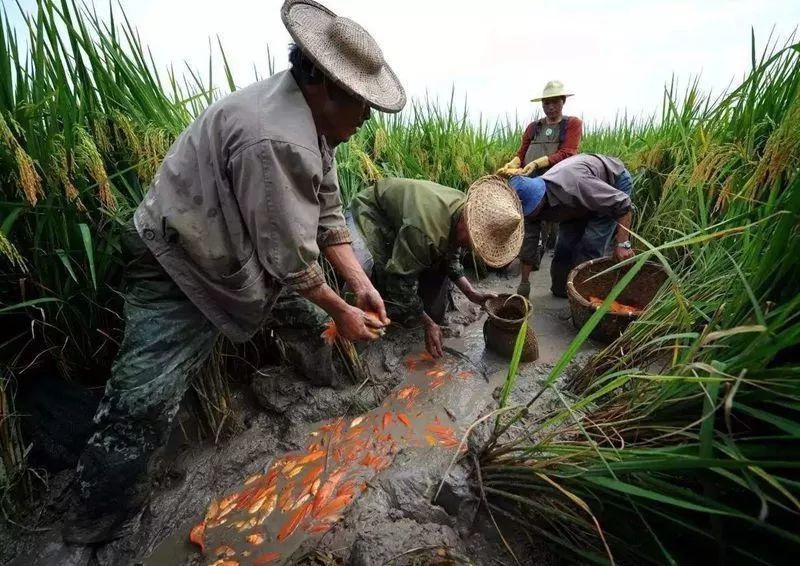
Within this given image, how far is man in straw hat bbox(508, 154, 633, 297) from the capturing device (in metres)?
3.94

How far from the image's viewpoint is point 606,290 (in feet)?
12.5

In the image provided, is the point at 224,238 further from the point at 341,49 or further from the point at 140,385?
the point at 341,49

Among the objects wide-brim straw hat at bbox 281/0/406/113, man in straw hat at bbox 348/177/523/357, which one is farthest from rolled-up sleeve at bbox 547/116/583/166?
wide-brim straw hat at bbox 281/0/406/113

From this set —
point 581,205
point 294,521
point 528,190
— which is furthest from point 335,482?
point 581,205

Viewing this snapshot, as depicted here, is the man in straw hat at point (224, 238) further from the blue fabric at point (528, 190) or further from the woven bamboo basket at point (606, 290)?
the blue fabric at point (528, 190)

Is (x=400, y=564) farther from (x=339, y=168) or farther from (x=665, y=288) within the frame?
(x=339, y=168)

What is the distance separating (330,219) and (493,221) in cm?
132

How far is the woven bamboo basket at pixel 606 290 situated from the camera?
3.18 metres

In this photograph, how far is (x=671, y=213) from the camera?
144 inches

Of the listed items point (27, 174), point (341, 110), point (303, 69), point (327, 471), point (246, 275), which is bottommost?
point (327, 471)

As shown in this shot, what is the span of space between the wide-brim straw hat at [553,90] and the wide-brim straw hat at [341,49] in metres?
4.42

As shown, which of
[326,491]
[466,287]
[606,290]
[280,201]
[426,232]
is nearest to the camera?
[280,201]

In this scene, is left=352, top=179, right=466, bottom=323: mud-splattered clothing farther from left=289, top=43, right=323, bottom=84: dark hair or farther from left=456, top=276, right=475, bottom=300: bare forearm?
left=289, top=43, right=323, bottom=84: dark hair

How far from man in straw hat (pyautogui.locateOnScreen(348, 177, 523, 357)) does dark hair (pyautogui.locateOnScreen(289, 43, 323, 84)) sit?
4.96ft
